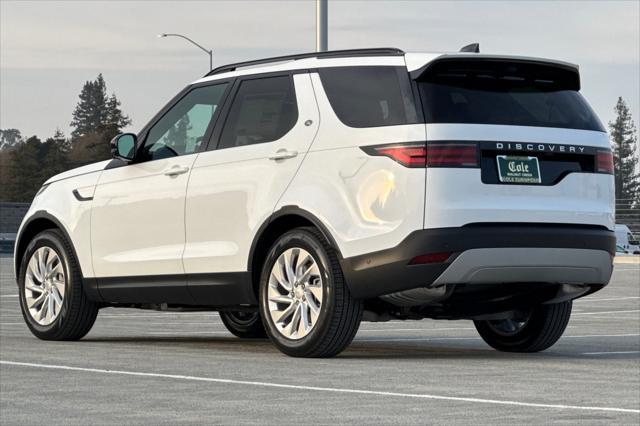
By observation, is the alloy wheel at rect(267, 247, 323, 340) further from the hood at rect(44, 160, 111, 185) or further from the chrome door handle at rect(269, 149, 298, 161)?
the hood at rect(44, 160, 111, 185)

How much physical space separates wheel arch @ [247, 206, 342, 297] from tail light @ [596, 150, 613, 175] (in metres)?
2.01

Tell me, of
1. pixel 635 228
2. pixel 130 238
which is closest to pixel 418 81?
pixel 130 238

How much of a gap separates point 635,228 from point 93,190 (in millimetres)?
35264

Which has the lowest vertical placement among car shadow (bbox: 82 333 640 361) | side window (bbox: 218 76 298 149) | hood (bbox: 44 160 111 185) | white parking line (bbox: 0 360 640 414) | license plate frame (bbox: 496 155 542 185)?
car shadow (bbox: 82 333 640 361)

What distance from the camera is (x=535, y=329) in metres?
11.9

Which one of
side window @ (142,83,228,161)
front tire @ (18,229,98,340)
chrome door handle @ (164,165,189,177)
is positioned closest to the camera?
chrome door handle @ (164,165,189,177)

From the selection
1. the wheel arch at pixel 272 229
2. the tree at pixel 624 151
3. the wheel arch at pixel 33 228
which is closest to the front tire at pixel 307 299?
the wheel arch at pixel 272 229

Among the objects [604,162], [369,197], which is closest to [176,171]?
[369,197]

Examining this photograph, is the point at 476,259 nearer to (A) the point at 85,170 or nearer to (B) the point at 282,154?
(B) the point at 282,154

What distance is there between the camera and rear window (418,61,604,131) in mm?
10562

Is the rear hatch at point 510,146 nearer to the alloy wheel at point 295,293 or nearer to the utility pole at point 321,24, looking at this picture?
the alloy wheel at point 295,293

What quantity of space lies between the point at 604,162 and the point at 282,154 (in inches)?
88.8

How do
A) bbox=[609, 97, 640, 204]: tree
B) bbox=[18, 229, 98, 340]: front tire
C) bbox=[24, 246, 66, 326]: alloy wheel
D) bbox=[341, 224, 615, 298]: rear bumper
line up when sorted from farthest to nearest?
bbox=[609, 97, 640, 204]: tree → bbox=[24, 246, 66, 326]: alloy wheel → bbox=[18, 229, 98, 340]: front tire → bbox=[341, 224, 615, 298]: rear bumper

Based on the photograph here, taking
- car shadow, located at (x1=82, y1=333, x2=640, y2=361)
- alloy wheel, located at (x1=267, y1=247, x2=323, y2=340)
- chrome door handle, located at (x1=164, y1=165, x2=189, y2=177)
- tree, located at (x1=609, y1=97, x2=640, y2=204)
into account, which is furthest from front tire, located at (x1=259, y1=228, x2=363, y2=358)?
tree, located at (x1=609, y1=97, x2=640, y2=204)
